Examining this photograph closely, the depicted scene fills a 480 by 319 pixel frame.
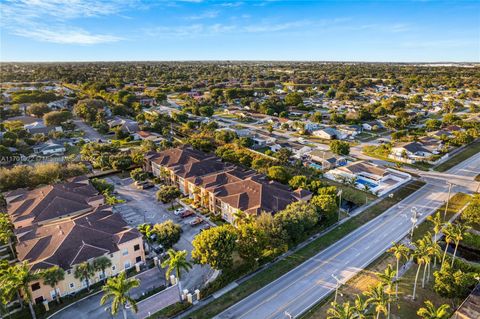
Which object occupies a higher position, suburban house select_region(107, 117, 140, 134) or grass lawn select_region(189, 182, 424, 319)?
suburban house select_region(107, 117, 140, 134)

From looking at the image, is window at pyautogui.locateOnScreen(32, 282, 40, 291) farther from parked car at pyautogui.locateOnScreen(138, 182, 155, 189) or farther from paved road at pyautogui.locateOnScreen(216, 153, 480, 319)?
parked car at pyautogui.locateOnScreen(138, 182, 155, 189)

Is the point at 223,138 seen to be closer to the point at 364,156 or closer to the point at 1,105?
the point at 364,156

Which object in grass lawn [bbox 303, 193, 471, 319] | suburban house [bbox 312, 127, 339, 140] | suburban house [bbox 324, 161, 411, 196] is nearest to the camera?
grass lawn [bbox 303, 193, 471, 319]

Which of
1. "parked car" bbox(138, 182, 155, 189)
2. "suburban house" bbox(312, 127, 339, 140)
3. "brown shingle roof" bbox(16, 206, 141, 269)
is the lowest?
"parked car" bbox(138, 182, 155, 189)

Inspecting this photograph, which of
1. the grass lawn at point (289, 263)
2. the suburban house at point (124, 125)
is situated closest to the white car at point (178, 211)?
the grass lawn at point (289, 263)

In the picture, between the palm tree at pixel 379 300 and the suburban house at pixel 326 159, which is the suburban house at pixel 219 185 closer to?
the palm tree at pixel 379 300

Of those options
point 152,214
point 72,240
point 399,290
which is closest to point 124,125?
point 152,214

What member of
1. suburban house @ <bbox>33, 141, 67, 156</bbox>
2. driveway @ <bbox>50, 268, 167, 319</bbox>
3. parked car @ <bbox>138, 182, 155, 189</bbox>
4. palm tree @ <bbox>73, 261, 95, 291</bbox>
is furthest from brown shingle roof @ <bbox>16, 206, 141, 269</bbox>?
suburban house @ <bbox>33, 141, 67, 156</bbox>

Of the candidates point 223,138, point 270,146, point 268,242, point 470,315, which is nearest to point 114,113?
point 223,138
